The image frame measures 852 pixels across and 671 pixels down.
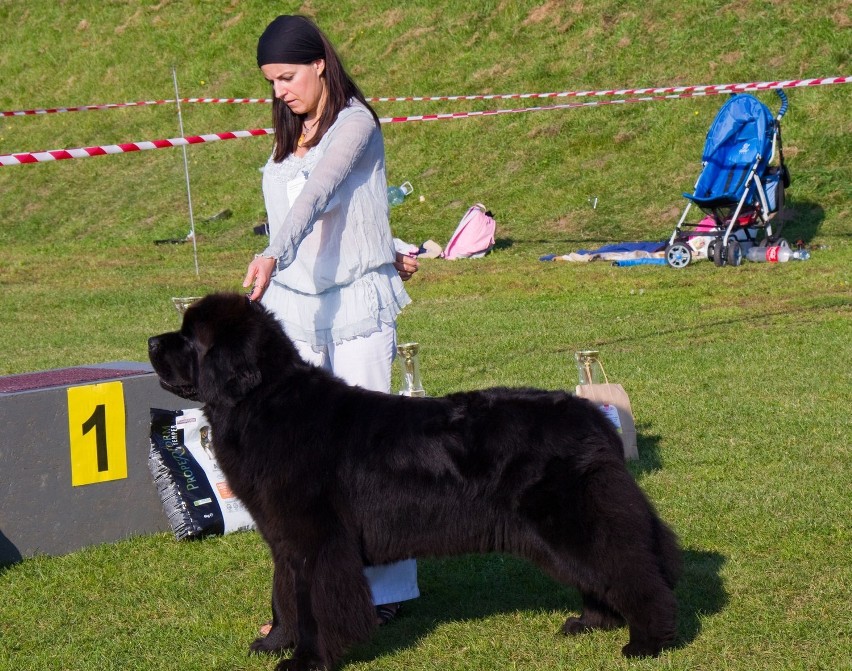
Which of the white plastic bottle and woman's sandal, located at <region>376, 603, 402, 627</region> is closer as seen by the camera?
woman's sandal, located at <region>376, 603, 402, 627</region>

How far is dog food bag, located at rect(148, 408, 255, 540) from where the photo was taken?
16.8ft

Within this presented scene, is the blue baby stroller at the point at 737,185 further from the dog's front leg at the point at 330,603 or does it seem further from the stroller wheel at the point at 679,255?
the dog's front leg at the point at 330,603

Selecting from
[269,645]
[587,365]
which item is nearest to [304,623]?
[269,645]

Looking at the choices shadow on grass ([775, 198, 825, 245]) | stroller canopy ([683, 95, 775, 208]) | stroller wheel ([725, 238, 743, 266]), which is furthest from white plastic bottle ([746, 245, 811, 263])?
shadow on grass ([775, 198, 825, 245])

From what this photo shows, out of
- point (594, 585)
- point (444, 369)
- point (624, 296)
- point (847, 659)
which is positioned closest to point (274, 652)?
point (594, 585)

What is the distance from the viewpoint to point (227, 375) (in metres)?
3.48

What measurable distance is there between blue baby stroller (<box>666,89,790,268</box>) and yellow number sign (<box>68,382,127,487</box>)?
30.2 feet

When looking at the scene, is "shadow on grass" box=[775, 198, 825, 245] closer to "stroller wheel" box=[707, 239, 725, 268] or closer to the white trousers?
"stroller wheel" box=[707, 239, 725, 268]

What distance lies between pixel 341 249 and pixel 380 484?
2.96 feet

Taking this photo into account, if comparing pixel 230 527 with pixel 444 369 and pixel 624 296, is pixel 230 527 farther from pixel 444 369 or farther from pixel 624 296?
pixel 624 296

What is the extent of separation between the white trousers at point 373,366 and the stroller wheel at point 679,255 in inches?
372

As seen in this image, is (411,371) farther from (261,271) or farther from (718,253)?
(718,253)

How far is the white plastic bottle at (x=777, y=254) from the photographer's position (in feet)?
41.7

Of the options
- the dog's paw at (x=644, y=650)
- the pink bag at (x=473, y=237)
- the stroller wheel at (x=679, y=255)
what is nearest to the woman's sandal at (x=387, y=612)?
the dog's paw at (x=644, y=650)
